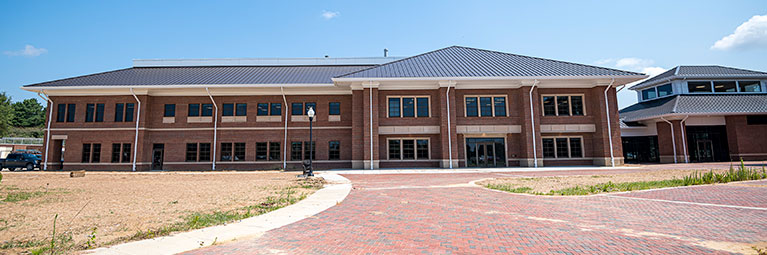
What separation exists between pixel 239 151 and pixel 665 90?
39426mm

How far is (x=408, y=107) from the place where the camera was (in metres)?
27.0

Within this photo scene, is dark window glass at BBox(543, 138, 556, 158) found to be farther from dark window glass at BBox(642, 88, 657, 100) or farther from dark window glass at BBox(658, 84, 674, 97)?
dark window glass at BBox(642, 88, 657, 100)

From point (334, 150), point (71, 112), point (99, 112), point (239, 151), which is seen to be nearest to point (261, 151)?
point (239, 151)

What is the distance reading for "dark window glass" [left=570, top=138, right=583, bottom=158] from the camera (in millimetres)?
27156

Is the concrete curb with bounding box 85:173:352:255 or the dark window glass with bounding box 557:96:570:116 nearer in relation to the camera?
the concrete curb with bounding box 85:173:352:255

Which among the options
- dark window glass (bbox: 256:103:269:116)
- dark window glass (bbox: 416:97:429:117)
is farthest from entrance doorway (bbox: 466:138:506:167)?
dark window glass (bbox: 256:103:269:116)

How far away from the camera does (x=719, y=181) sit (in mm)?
12484

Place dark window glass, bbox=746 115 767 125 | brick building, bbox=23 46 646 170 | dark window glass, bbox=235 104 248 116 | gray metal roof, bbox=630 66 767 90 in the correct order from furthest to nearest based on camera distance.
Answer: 1. gray metal roof, bbox=630 66 767 90
2. dark window glass, bbox=746 115 767 125
3. dark window glass, bbox=235 104 248 116
4. brick building, bbox=23 46 646 170

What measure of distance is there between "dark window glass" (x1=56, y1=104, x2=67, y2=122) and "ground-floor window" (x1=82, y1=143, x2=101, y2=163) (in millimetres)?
2808

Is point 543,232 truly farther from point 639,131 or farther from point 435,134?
point 639,131

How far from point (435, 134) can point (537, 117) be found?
25.2 feet

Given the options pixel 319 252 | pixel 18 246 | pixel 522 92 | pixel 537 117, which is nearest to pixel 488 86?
pixel 522 92

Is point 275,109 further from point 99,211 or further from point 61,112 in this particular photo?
point 99,211

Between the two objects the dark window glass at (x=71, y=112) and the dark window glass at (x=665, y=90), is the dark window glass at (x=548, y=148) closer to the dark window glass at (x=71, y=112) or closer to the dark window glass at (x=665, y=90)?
the dark window glass at (x=665, y=90)
